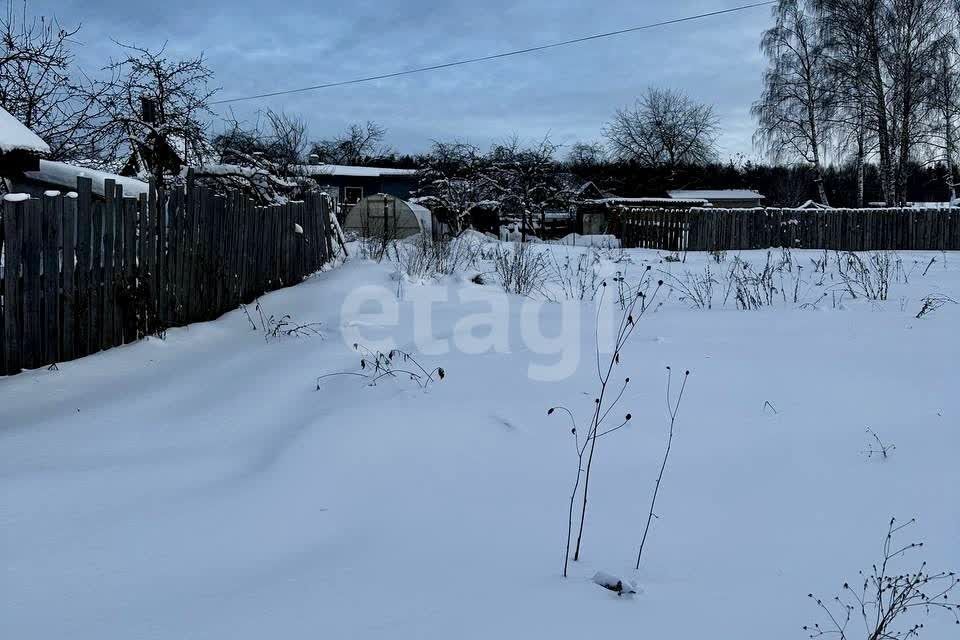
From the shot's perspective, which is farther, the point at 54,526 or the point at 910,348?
the point at 910,348

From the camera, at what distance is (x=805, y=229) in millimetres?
17703

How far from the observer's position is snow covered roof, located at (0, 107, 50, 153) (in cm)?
618

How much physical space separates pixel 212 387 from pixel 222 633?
7.78 feet

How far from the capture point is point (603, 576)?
2.06 metres

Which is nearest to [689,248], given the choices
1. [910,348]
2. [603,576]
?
[910,348]

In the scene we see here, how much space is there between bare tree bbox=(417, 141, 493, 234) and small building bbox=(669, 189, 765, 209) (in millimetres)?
16132

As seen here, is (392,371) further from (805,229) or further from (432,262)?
(805,229)

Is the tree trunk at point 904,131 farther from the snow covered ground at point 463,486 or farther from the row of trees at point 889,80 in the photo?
the snow covered ground at point 463,486

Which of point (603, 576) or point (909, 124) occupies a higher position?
point (909, 124)

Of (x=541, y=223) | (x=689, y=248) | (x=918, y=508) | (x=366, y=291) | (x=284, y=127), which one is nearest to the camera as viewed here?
(x=918, y=508)

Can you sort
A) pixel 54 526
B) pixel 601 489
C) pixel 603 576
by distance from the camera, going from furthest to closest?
1. pixel 601 489
2. pixel 54 526
3. pixel 603 576

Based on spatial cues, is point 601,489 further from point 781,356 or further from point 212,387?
point 212,387

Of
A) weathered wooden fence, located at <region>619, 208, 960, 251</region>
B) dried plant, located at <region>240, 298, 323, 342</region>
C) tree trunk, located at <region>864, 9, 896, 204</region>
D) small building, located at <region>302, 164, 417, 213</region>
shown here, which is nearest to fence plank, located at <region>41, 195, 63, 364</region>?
dried plant, located at <region>240, 298, 323, 342</region>

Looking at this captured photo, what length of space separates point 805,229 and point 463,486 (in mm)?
17250
